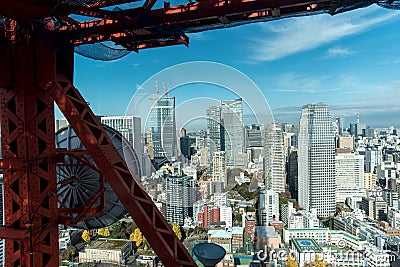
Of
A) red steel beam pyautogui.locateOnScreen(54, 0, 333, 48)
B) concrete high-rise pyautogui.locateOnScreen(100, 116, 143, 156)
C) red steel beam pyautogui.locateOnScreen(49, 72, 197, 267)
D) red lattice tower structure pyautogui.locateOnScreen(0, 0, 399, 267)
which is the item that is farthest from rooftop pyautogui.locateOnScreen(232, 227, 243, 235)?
red steel beam pyautogui.locateOnScreen(54, 0, 333, 48)

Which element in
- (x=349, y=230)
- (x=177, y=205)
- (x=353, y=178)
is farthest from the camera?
(x=353, y=178)

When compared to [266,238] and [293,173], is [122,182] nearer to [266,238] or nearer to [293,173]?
[266,238]

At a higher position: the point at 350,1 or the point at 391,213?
the point at 350,1

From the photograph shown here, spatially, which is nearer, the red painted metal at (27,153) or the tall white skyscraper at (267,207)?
the red painted metal at (27,153)

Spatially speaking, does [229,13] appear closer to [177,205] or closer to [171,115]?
[171,115]

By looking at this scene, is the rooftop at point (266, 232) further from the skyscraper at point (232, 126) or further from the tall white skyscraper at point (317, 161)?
the skyscraper at point (232, 126)

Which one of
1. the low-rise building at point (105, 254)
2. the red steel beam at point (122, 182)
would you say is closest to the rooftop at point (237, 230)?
the low-rise building at point (105, 254)

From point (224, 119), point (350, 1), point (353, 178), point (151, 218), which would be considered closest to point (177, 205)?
point (224, 119)
